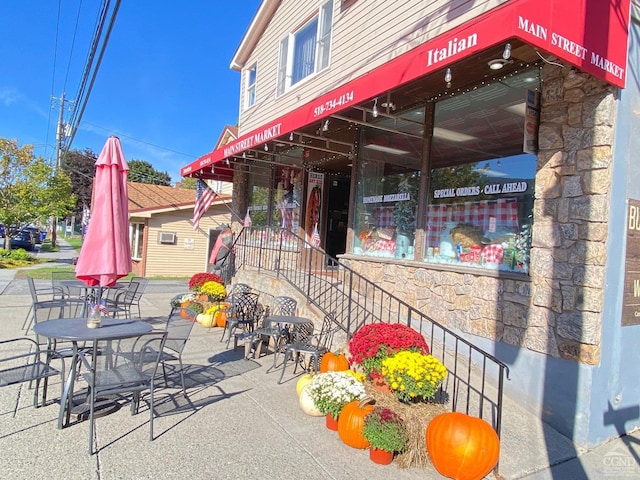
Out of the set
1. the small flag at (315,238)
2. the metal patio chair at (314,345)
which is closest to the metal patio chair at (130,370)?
the metal patio chair at (314,345)

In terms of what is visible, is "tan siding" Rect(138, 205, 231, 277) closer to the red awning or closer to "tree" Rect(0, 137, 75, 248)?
"tree" Rect(0, 137, 75, 248)

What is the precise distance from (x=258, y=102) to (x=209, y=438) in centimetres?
911

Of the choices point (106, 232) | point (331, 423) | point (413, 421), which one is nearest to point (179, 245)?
point (106, 232)

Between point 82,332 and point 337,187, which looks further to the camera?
point 337,187

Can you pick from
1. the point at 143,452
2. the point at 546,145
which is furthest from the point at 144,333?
the point at 546,145

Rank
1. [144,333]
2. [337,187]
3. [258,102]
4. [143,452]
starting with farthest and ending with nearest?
[258,102]
[337,187]
[144,333]
[143,452]

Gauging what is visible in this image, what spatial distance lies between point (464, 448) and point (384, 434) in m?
0.59

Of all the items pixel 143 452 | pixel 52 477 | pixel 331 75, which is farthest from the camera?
pixel 331 75

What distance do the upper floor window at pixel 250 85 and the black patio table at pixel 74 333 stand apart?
876 centimetres

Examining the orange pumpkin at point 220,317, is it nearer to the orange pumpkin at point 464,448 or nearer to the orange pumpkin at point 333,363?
the orange pumpkin at point 333,363

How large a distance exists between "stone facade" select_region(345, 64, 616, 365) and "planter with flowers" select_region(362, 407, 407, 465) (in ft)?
6.09

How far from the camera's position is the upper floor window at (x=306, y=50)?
8.91m

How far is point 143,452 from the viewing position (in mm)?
3395

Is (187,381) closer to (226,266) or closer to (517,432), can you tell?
(517,432)
